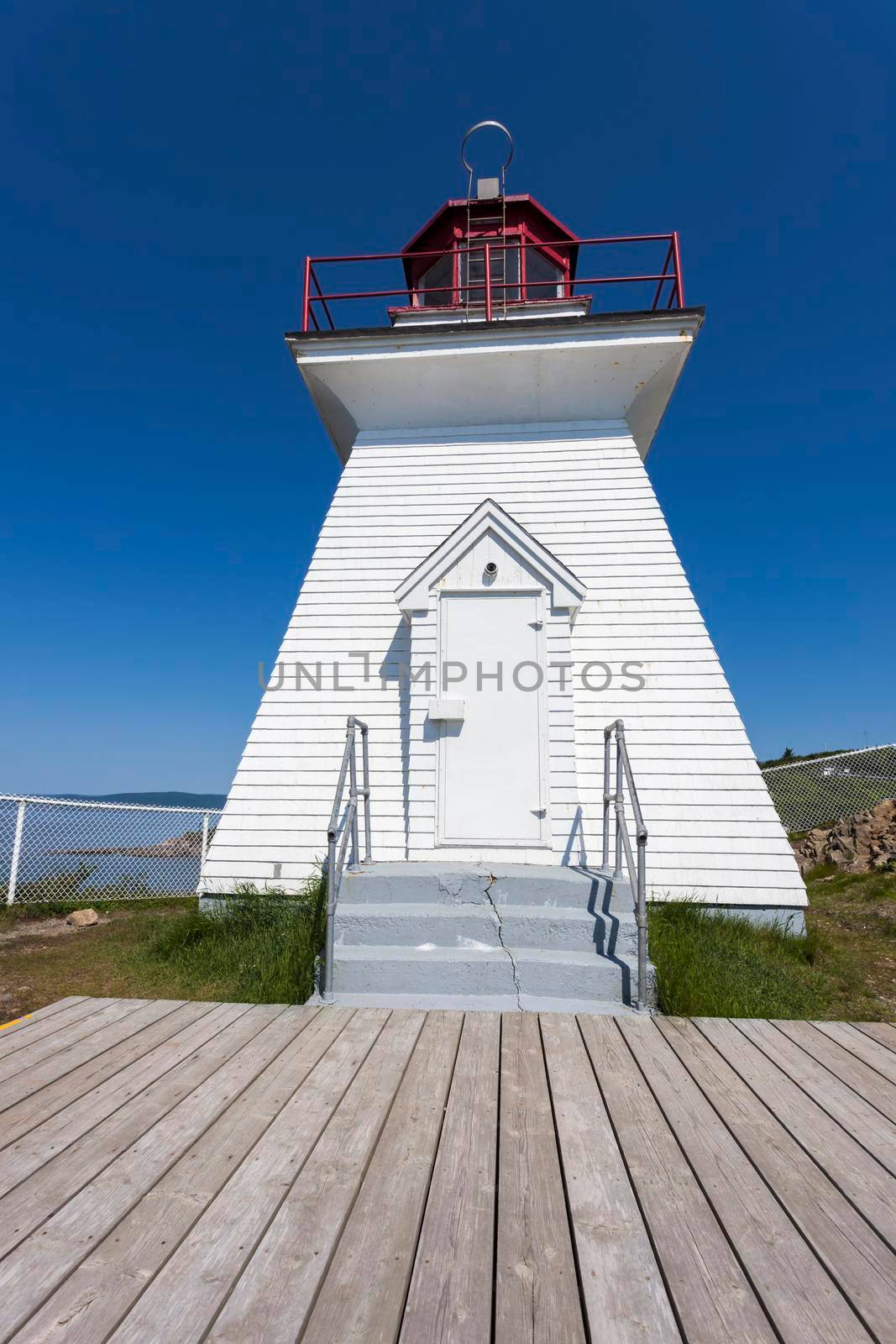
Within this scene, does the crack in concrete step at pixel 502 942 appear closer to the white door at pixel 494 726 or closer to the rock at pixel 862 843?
the white door at pixel 494 726

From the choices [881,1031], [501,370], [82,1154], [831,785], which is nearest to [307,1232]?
[82,1154]

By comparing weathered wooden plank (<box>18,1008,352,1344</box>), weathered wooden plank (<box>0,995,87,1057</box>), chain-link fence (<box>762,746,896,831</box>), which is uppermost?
chain-link fence (<box>762,746,896,831</box>)

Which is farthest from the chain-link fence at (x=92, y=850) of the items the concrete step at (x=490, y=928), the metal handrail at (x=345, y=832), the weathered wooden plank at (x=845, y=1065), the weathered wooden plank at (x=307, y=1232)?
the weathered wooden plank at (x=845, y=1065)

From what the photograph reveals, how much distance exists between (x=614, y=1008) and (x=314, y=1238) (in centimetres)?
258

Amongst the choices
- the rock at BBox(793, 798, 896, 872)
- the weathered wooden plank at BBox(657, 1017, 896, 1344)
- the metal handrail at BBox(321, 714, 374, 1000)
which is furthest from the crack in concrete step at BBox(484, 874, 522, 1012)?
the rock at BBox(793, 798, 896, 872)

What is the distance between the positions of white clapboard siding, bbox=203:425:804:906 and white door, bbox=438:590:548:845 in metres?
0.13

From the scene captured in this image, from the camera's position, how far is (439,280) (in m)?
10.1

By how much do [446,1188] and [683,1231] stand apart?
74cm

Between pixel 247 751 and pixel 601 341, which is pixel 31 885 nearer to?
pixel 247 751

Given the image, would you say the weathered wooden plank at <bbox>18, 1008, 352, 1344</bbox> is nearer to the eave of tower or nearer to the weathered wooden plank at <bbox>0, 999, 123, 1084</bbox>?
the weathered wooden plank at <bbox>0, 999, 123, 1084</bbox>

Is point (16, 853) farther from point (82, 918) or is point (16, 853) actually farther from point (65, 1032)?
point (65, 1032)

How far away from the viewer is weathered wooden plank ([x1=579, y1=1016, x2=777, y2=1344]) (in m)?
1.66

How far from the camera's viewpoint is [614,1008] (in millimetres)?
4070

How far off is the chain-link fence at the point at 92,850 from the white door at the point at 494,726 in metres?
4.29
